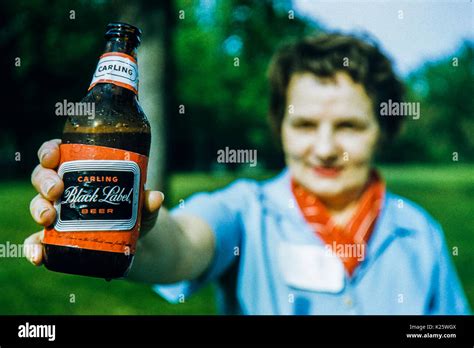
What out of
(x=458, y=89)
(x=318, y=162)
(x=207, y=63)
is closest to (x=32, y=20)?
(x=207, y=63)

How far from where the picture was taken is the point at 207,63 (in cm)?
357

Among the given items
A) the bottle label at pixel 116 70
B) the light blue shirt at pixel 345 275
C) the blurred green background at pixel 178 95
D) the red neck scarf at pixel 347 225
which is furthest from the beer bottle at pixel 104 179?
the blurred green background at pixel 178 95

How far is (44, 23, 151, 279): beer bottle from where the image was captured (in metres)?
1.16

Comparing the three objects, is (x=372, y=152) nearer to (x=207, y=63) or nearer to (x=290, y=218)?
(x=290, y=218)

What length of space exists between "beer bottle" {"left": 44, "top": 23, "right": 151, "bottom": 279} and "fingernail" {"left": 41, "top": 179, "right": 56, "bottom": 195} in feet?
0.12

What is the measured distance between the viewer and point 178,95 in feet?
11.9

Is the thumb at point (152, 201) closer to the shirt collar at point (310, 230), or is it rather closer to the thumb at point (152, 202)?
the thumb at point (152, 202)

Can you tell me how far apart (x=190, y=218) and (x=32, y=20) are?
182cm

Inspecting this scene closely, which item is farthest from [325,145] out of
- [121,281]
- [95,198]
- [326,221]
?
[121,281]

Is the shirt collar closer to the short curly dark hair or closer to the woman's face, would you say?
the woman's face

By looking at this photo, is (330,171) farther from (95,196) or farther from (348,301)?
(95,196)

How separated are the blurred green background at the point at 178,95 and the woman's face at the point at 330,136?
0.65 m

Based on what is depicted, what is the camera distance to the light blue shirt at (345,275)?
1.90 m

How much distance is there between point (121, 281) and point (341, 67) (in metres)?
1.78
